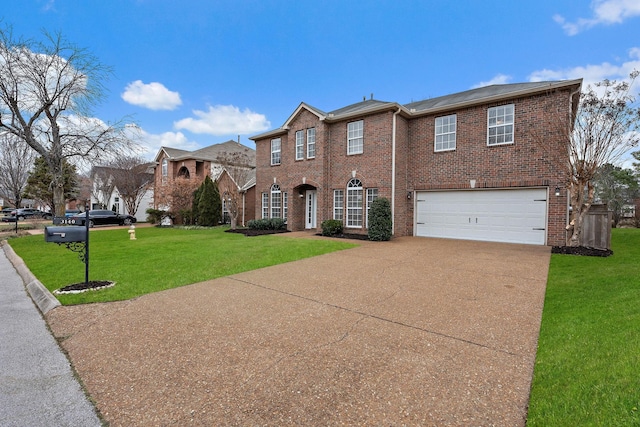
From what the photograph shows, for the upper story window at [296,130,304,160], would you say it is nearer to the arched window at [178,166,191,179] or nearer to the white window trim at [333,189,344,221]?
the white window trim at [333,189,344,221]

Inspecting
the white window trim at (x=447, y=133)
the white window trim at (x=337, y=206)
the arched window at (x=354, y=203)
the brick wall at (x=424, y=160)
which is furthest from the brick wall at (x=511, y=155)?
the white window trim at (x=337, y=206)

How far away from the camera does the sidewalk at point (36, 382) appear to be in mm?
2395

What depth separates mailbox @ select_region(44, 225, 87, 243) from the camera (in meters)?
5.50

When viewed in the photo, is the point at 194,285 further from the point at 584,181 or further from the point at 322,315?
the point at 584,181

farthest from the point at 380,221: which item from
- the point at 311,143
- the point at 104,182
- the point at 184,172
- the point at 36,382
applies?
the point at 104,182

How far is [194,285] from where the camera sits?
6.24m

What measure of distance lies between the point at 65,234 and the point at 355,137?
12078mm

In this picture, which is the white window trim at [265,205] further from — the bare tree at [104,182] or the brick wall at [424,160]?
the bare tree at [104,182]

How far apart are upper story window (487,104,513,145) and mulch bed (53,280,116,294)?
13307 mm

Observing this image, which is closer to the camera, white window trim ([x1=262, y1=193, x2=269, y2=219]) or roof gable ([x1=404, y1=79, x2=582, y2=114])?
roof gable ([x1=404, y1=79, x2=582, y2=114])

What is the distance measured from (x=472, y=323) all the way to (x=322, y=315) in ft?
6.68

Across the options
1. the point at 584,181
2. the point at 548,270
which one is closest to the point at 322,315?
the point at 548,270

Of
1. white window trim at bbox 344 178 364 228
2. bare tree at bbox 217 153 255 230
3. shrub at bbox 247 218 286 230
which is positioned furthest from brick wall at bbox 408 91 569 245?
bare tree at bbox 217 153 255 230

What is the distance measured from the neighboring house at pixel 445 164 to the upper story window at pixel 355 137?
5 cm
